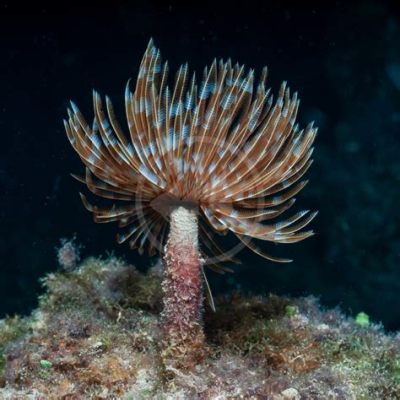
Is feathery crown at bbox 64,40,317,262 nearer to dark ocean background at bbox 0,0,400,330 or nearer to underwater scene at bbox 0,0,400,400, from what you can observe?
underwater scene at bbox 0,0,400,400

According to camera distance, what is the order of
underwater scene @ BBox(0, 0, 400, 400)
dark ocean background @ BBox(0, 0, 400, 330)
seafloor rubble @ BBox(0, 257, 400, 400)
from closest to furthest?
seafloor rubble @ BBox(0, 257, 400, 400)
underwater scene @ BBox(0, 0, 400, 400)
dark ocean background @ BBox(0, 0, 400, 330)

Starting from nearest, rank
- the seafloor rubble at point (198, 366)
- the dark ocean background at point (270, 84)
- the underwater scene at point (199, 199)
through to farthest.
A: the seafloor rubble at point (198, 366) → the underwater scene at point (199, 199) → the dark ocean background at point (270, 84)

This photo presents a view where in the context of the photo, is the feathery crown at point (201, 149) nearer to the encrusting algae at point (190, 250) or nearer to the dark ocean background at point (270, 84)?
the encrusting algae at point (190, 250)

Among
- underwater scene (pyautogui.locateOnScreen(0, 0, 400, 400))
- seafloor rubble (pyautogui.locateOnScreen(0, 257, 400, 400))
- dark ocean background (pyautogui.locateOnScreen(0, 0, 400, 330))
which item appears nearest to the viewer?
seafloor rubble (pyautogui.locateOnScreen(0, 257, 400, 400))

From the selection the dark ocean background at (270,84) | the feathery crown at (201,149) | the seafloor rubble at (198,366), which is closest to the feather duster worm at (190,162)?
the feathery crown at (201,149)

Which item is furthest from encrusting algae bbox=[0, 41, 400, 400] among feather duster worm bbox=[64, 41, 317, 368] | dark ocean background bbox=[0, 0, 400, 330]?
dark ocean background bbox=[0, 0, 400, 330]

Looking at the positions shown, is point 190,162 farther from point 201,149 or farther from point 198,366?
point 198,366

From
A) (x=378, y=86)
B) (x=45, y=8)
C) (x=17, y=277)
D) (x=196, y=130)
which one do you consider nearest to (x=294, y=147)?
(x=196, y=130)
